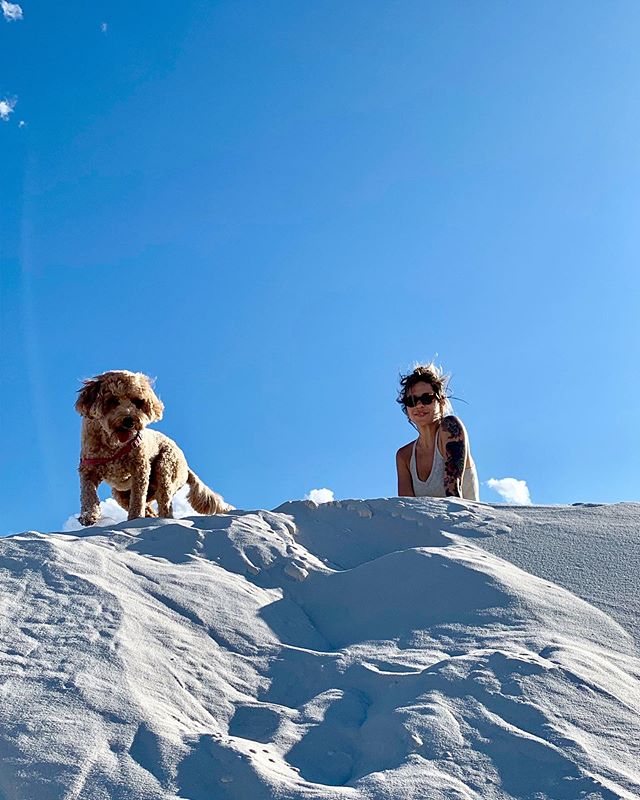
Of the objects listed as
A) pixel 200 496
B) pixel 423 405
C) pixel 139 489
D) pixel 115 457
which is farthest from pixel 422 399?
pixel 115 457

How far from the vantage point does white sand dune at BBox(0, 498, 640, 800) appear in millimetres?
2078

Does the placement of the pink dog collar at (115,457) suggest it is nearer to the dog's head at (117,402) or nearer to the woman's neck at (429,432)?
the dog's head at (117,402)

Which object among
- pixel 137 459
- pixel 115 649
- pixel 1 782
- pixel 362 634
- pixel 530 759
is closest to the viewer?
pixel 1 782

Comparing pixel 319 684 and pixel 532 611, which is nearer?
pixel 319 684

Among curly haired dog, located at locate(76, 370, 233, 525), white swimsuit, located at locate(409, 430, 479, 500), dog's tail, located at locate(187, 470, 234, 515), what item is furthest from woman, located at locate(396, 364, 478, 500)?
curly haired dog, located at locate(76, 370, 233, 525)

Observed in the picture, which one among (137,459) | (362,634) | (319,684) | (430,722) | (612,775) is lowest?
(612,775)

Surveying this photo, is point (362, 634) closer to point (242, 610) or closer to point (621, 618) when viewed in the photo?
point (242, 610)

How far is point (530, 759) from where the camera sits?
2152 millimetres

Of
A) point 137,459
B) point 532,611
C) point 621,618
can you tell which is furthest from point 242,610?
point 137,459

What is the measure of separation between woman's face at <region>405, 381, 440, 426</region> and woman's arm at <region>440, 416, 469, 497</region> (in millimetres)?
159

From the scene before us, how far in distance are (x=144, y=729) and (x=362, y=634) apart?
110cm

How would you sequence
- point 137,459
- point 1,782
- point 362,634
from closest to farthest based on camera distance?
point 1,782
point 362,634
point 137,459

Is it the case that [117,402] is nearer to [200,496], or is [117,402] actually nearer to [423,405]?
[200,496]

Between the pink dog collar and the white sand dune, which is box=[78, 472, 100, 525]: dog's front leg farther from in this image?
the white sand dune
